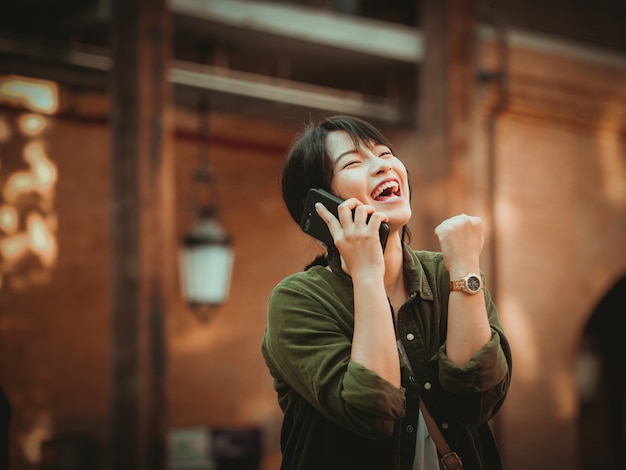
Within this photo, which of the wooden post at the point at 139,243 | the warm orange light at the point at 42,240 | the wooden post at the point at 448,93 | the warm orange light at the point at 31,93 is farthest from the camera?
the wooden post at the point at 448,93

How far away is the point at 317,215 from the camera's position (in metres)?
2.53

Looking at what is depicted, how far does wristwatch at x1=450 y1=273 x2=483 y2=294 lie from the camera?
2396 millimetres

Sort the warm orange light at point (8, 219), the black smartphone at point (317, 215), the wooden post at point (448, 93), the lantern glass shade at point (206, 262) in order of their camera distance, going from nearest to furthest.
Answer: the black smartphone at point (317, 215) < the lantern glass shade at point (206, 262) < the warm orange light at point (8, 219) < the wooden post at point (448, 93)

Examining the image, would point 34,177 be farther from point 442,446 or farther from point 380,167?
point 442,446

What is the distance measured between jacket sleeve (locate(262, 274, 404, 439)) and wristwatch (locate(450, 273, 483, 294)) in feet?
0.83

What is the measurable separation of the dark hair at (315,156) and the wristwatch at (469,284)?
1.35 ft

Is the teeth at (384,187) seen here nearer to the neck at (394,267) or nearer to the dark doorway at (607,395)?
the neck at (394,267)

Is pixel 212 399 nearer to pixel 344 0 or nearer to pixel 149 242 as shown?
pixel 149 242

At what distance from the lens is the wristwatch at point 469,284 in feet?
7.86

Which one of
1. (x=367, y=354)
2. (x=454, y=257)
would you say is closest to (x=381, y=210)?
(x=454, y=257)

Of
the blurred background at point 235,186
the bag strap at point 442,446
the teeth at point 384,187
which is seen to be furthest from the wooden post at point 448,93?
the bag strap at point 442,446

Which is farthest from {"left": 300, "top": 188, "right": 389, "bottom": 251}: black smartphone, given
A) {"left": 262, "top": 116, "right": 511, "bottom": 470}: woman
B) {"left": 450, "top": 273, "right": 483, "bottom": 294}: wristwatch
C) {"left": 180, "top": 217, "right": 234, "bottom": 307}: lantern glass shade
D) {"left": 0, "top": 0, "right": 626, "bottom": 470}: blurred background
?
{"left": 180, "top": 217, "right": 234, "bottom": 307}: lantern glass shade

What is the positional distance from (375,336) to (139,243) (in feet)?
15.2

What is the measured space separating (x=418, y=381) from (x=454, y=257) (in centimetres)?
30
